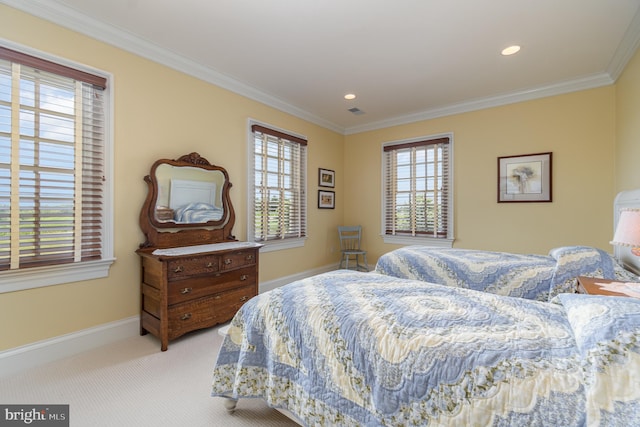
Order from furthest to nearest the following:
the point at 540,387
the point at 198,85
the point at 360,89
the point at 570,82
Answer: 1. the point at 360,89
2. the point at 570,82
3. the point at 198,85
4. the point at 540,387

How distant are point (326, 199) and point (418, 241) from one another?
1706 mm

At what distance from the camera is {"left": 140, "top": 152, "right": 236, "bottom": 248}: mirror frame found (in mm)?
2723

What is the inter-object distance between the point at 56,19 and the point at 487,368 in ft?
11.8

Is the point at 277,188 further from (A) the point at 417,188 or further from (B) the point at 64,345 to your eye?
(B) the point at 64,345

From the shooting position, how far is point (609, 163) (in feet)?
10.8

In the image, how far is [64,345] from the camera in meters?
2.30

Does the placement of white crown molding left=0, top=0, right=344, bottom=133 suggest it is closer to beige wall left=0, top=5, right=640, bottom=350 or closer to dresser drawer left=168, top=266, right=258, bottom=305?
beige wall left=0, top=5, right=640, bottom=350

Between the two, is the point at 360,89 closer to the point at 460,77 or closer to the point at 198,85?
the point at 460,77

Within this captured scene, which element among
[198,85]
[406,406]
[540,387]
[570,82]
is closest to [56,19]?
[198,85]

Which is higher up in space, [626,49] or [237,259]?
[626,49]

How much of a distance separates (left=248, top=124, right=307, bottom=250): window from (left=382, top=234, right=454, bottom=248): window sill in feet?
4.94

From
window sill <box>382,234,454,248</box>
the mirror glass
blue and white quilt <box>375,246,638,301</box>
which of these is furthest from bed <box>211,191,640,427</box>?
window sill <box>382,234,454,248</box>

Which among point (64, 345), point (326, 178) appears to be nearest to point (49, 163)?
point (64, 345)

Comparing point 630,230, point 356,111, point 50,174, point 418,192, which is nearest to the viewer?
point 630,230
